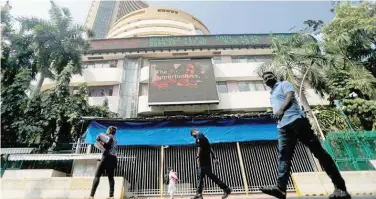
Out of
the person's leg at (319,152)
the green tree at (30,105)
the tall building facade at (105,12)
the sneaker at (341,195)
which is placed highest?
the tall building facade at (105,12)

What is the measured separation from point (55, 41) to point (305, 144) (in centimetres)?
1571

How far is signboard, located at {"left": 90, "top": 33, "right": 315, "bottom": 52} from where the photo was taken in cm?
1933

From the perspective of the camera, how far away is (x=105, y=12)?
88438 millimetres

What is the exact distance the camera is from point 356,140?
952cm

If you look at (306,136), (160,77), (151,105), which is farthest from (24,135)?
(306,136)

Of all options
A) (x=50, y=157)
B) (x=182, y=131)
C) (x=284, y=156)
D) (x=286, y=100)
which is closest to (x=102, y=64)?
(x=182, y=131)

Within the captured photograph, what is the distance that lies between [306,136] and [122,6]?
331 ft

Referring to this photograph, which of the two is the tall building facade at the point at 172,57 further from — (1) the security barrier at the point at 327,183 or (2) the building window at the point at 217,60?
(1) the security barrier at the point at 327,183

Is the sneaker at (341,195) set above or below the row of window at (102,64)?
below

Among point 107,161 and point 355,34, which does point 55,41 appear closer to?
point 107,161

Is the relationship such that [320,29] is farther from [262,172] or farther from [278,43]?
[262,172]

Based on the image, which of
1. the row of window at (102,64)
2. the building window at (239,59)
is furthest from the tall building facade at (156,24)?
the building window at (239,59)

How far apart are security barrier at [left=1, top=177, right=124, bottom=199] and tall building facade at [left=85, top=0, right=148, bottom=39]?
267 feet

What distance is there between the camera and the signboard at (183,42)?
19.3 metres
